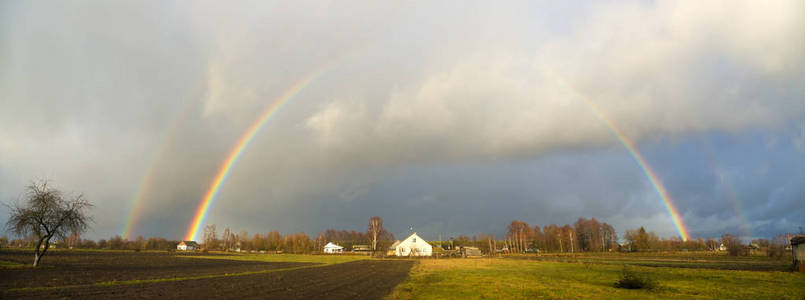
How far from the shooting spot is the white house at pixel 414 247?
387 feet

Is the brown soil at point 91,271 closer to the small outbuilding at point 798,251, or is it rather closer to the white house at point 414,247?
the small outbuilding at point 798,251

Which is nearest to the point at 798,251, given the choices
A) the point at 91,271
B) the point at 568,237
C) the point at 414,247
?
the point at 91,271

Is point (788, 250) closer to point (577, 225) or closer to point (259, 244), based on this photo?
point (577, 225)

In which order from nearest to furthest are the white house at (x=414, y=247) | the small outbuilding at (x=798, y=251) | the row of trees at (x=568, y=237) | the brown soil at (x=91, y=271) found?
the brown soil at (x=91, y=271) < the small outbuilding at (x=798, y=251) < the white house at (x=414, y=247) < the row of trees at (x=568, y=237)

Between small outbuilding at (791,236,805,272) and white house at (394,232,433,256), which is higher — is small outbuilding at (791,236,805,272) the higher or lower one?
the higher one

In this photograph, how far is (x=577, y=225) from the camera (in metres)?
172

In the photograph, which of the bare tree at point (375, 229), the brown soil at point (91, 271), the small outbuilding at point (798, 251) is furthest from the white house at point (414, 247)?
the small outbuilding at point (798, 251)

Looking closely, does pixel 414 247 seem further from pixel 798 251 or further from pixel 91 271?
pixel 91 271

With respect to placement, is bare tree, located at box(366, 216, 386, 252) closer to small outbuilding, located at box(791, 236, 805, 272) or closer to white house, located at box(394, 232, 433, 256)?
white house, located at box(394, 232, 433, 256)

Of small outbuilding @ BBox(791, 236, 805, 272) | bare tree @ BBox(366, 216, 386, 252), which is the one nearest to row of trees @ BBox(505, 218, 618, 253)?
bare tree @ BBox(366, 216, 386, 252)

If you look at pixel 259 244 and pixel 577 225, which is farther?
pixel 259 244

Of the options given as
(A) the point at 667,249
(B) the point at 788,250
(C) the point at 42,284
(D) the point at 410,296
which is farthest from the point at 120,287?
(A) the point at 667,249

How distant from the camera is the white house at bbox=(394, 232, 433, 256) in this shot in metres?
118

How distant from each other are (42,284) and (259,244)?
581 feet
